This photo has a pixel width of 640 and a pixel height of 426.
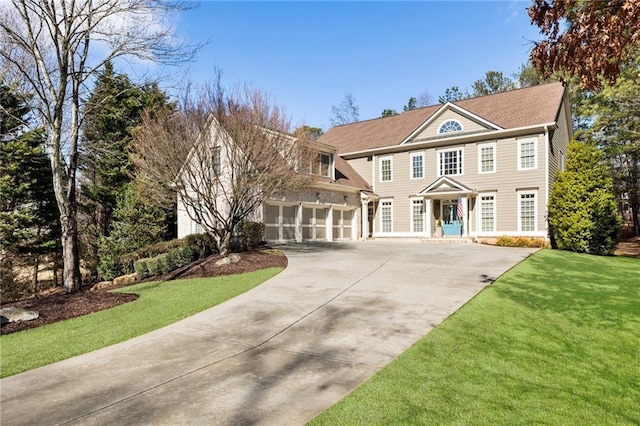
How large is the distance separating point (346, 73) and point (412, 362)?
17.9m

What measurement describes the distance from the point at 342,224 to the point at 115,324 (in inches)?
667

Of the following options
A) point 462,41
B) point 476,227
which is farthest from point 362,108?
point 462,41

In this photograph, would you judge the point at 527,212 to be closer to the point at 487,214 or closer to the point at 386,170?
the point at 487,214

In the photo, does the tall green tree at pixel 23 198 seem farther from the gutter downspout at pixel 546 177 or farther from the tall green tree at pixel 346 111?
the tall green tree at pixel 346 111

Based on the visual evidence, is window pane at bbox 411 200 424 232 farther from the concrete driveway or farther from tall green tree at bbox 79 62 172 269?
tall green tree at bbox 79 62 172 269

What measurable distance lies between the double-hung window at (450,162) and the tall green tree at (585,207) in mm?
5358

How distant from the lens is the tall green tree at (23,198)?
55.7 feet

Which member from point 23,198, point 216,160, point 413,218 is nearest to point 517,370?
point 216,160

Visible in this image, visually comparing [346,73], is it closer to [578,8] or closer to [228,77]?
[228,77]

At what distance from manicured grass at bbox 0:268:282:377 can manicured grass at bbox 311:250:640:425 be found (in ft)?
14.1

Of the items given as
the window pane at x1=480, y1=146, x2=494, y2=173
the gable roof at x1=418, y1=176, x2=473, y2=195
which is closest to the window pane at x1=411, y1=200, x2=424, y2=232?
the gable roof at x1=418, y1=176, x2=473, y2=195

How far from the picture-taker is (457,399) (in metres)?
3.64

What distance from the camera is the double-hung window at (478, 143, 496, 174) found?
20922 mm

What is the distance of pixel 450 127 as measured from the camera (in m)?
22.2
